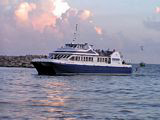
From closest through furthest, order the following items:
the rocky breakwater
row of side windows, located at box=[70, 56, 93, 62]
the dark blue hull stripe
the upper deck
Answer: the dark blue hull stripe < row of side windows, located at box=[70, 56, 93, 62] < the upper deck < the rocky breakwater

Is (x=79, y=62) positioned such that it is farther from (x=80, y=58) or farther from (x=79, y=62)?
(x=80, y=58)

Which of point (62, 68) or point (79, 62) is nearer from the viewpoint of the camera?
point (62, 68)

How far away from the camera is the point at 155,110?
27.8 metres

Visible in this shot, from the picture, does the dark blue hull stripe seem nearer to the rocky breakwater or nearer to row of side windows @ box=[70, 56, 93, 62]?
row of side windows @ box=[70, 56, 93, 62]

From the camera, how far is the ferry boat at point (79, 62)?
234 feet

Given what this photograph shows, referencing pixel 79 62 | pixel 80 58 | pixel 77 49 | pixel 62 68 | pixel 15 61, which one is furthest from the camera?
pixel 15 61

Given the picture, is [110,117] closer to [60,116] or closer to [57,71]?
[60,116]

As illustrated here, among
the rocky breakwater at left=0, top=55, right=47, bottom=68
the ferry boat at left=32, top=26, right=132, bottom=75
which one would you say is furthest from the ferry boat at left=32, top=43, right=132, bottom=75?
the rocky breakwater at left=0, top=55, right=47, bottom=68

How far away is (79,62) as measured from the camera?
74.0 m

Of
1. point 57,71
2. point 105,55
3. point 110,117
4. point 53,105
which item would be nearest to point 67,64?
point 57,71

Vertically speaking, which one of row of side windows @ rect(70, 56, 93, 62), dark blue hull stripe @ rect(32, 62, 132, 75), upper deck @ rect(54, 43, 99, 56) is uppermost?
upper deck @ rect(54, 43, 99, 56)

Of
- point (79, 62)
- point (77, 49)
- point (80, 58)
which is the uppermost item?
point (77, 49)

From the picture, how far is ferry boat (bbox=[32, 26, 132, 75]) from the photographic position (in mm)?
71250

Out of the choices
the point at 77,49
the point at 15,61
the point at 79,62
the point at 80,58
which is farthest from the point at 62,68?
the point at 15,61
